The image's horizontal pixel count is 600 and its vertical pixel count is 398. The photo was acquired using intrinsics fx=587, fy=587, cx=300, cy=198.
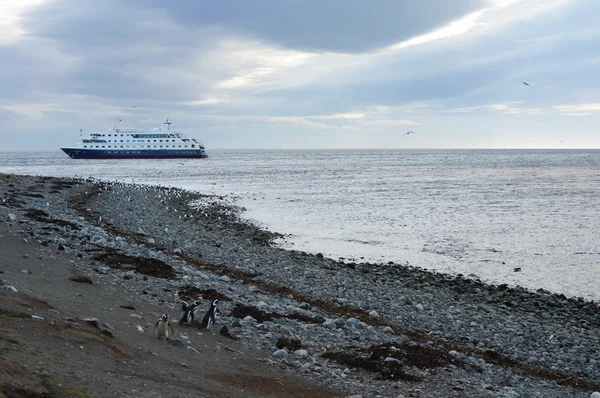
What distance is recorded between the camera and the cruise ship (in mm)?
125250

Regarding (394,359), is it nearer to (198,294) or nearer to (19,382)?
(198,294)

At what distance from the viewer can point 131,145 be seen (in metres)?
127

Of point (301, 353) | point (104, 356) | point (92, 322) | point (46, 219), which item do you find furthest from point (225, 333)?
point (46, 219)

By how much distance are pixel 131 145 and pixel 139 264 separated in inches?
4625

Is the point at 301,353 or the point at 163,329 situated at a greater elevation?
the point at 163,329

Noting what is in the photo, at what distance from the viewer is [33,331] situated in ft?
23.6

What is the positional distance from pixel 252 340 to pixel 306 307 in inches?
125

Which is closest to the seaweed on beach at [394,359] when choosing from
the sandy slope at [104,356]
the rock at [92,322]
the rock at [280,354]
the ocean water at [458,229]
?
the rock at [280,354]

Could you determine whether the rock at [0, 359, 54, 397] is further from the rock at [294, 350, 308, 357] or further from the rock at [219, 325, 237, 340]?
the rock at [294, 350, 308, 357]

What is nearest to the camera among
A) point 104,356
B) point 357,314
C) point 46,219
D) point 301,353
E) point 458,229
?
point 104,356

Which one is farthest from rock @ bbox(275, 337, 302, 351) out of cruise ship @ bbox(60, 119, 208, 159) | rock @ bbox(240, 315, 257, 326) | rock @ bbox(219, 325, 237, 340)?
cruise ship @ bbox(60, 119, 208, 159)

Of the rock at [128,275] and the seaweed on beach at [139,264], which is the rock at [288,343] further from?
the seaweed on beach at [139,264]

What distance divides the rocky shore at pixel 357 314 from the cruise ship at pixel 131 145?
107 metres

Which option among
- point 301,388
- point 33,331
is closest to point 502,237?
point 301,388
